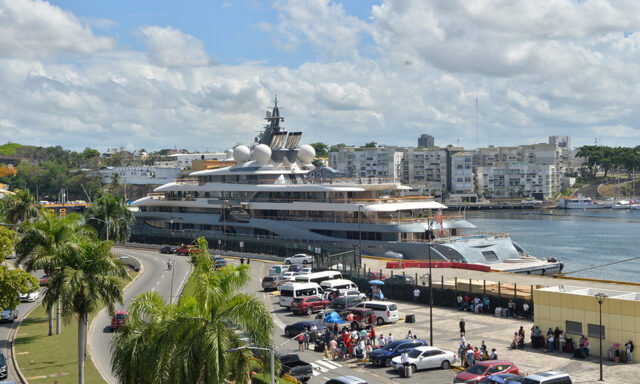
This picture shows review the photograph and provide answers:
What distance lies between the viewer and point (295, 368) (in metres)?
28.5

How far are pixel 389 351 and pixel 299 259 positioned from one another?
3074cm

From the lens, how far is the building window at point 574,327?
109ft

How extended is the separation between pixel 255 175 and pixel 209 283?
2376 inches

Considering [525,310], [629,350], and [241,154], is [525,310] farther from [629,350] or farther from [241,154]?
[241,154]

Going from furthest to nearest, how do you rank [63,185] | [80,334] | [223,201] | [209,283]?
[63,185] < [223,201] < [80,334] < [209,283]

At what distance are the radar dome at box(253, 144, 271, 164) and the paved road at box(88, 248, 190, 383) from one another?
15.1 metres

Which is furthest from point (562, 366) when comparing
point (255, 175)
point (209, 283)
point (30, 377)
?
point (255, 175)

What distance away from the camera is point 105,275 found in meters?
29.9

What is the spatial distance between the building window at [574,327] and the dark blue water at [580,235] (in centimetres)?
3922

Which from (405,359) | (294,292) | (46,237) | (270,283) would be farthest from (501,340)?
(46,237)

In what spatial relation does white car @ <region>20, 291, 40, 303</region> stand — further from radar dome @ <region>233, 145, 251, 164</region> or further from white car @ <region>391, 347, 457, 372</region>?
radar dome @ <region>233, 145, 251, 164</region>

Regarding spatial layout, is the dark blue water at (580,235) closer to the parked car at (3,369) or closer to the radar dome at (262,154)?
the radar dome at (262,154)

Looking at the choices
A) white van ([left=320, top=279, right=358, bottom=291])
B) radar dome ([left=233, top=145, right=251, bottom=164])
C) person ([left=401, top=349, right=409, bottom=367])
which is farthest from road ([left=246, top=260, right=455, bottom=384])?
radar dome ([left=233, top=145, right=251, bottom=164])

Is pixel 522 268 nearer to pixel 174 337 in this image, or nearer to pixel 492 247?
pixel 492 247
